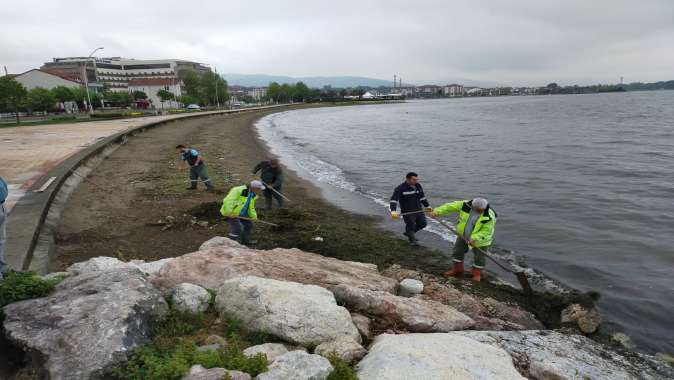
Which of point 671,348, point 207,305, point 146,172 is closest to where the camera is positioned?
point 207,305

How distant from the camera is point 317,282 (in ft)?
21.0

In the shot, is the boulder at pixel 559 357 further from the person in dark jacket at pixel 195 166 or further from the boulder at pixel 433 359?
the person in dark jacket at pixel 195 166

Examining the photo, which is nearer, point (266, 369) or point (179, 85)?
point (266, 369)

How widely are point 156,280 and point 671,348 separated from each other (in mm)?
8426

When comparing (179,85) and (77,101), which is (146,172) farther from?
(179,85)

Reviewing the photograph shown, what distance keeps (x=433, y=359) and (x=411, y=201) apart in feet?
21.7

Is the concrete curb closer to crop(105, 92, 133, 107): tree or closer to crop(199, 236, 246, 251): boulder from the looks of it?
crop(199, 236, 246, 251): boulder

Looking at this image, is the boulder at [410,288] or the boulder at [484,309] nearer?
the boulder at [484,309]

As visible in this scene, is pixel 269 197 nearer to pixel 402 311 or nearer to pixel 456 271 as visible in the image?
pixel 456 271

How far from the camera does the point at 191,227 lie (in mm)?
10992

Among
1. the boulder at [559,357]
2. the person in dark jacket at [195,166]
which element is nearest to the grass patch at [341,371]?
the boulder at [559,357]

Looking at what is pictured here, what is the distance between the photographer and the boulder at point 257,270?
6.19 metres

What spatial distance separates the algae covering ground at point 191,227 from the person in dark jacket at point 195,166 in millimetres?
383

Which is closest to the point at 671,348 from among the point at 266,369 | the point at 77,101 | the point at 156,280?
the point at 266,369
